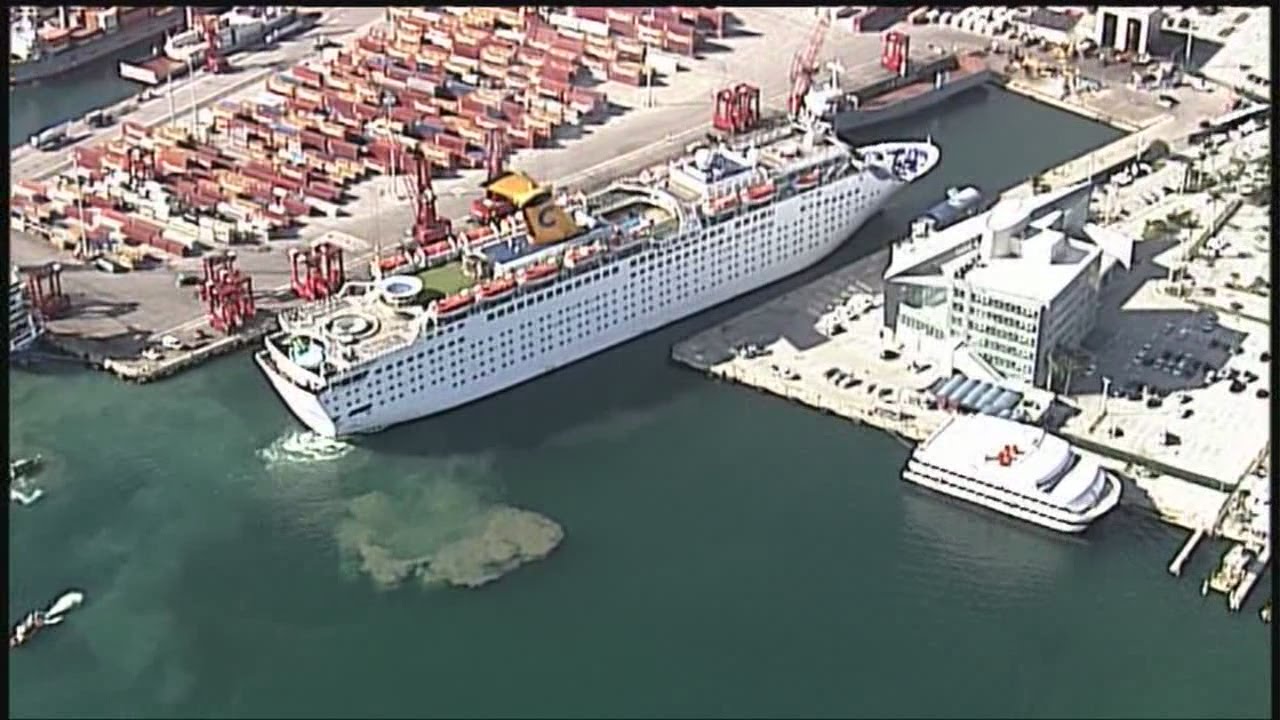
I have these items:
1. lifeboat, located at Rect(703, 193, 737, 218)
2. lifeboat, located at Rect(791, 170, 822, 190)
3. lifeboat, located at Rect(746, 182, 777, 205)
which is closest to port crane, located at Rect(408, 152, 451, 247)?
lifeboat, located at Rect(703, 193, 737, 218)

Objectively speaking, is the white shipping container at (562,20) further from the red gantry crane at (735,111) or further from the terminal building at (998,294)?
the terminal building at (998,294)

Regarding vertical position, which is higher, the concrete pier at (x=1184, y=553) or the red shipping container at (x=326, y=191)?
the red shipping container at (x=326, y=191)

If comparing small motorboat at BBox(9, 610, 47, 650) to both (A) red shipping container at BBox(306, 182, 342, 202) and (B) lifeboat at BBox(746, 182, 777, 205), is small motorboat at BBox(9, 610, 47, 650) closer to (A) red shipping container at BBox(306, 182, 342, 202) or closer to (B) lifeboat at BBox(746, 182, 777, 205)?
(A) red shipping container at BBox(306, 182, 342, 202)

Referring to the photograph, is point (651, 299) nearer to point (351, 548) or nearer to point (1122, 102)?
point (351, 548)

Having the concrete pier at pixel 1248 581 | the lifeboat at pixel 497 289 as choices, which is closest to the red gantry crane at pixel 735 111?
the lifeboat at pixel 497 289

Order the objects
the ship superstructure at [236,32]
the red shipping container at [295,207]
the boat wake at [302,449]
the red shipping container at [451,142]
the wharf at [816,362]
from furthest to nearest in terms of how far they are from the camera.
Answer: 1. the ship superstructure at [236,32]
2. the red shipping container at [451,142]
3. the red shipping container at [295,207]
4. the wharf at [816,362]
5. the boat wake at [302,449]

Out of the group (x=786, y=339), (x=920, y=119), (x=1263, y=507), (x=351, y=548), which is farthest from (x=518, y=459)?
(x=920, y=119)
